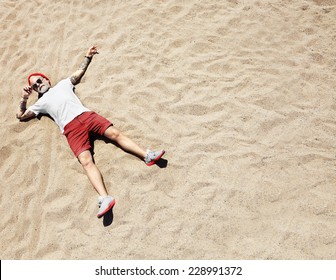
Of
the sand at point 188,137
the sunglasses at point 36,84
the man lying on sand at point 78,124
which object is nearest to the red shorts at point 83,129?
the man lying on sand at point 78,124

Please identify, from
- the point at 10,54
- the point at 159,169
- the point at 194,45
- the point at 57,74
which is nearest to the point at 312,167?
the point at 159,169

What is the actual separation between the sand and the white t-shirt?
0.79ft

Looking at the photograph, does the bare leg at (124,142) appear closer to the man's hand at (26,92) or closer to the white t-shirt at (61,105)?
the white t-shirt at (61,105)

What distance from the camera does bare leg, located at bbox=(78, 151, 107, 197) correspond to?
3.38 m

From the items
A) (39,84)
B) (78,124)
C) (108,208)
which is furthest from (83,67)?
(108,208)

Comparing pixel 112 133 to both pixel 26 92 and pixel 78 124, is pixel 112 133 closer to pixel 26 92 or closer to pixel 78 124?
pixel 78 124

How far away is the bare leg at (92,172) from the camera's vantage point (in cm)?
338

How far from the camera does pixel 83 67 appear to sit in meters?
4.37

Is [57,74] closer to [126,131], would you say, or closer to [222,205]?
[126,131]

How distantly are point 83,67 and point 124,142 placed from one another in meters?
1.50

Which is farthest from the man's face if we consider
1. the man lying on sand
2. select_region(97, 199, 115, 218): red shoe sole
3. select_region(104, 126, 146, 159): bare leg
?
select_region(97, 199, 115, 218): red shoe sole

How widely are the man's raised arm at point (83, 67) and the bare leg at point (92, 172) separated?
126 centimetres

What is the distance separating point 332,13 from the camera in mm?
4418

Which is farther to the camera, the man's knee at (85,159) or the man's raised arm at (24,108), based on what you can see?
the man's raised arm at (24,108)
